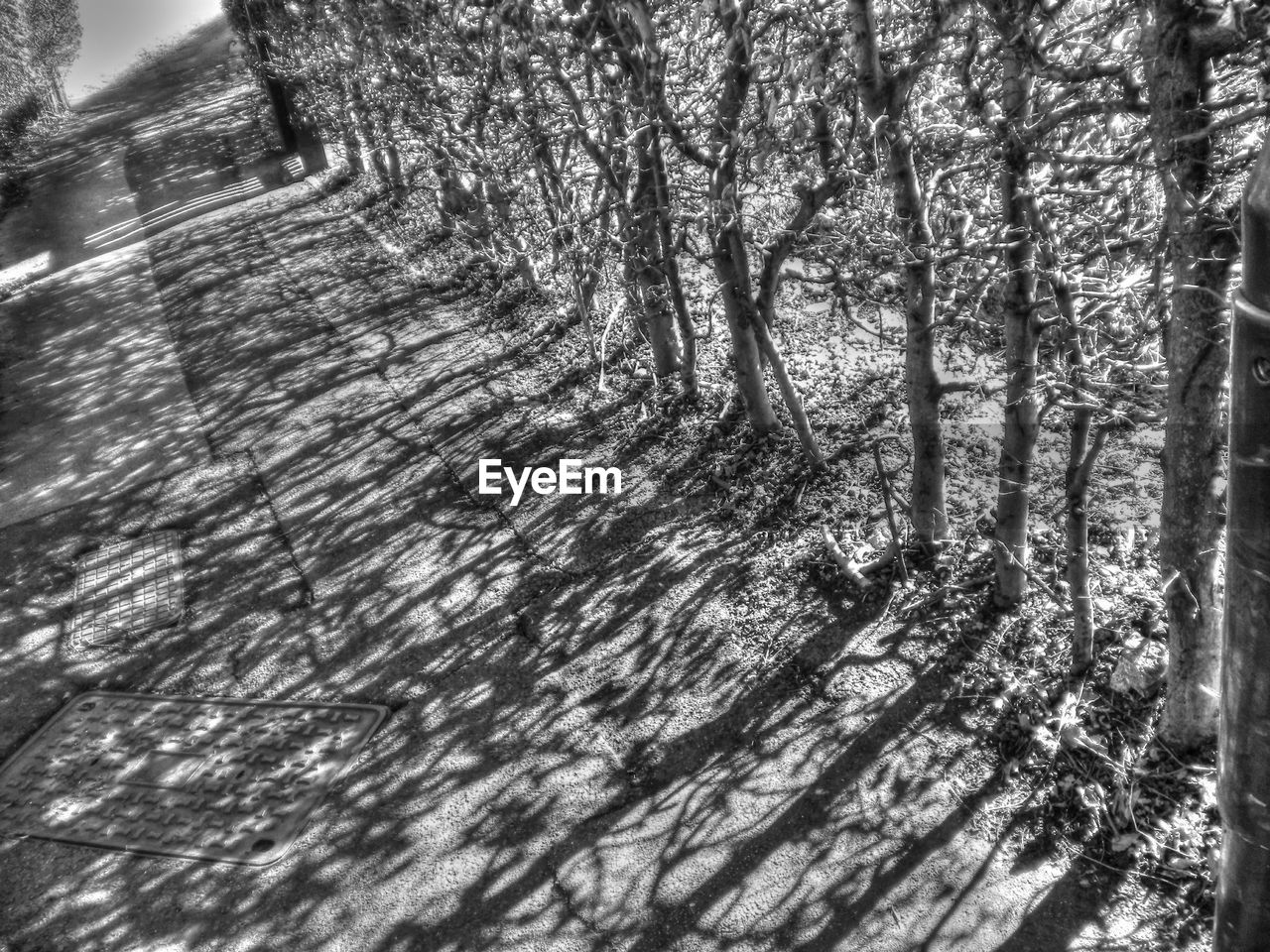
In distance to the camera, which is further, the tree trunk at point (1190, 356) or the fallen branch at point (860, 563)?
the fallen branch at point (860, 563)

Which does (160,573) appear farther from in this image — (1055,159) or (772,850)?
(1055,159)

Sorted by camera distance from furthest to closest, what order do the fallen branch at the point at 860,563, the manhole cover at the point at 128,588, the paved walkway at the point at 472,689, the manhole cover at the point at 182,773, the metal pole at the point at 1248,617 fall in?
the manhole cover at the point at 128,588 → the fallen branch at the point at 860,563 → the manhole cover at the point at 182,773 → the paved walkway at the point at 472,689 → the metal pole at the point at 1248,617

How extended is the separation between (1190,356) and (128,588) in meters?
7.19

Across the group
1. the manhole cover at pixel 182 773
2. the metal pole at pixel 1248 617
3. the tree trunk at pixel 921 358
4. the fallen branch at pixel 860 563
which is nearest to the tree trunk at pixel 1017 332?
the tree trunk at pixel 921 358

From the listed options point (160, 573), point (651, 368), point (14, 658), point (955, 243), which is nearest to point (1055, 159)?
point (955, 243)

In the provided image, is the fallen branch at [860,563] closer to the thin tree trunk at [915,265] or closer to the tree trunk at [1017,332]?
the thin tree trunk at [915,265]

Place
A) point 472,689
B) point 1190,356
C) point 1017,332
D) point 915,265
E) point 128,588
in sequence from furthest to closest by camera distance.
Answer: point 128,588 < point 472,689 < point 915,265 < point 1017,332 < point 1190,356

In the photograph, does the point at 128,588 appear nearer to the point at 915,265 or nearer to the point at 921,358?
the point at 921,358

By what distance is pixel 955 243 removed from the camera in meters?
5.71

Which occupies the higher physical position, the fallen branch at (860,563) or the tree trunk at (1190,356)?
the tree trunk at (1190,356)

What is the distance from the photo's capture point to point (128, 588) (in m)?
7.45

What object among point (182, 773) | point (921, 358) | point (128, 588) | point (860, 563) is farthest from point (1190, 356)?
point (128, 588)

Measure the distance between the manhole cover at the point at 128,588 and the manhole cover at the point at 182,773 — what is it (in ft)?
2.39

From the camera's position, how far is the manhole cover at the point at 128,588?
23.3 ft
